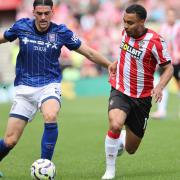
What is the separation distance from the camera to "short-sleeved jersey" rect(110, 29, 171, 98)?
29.9ft

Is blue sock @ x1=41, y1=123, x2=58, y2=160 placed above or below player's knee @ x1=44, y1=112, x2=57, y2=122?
below

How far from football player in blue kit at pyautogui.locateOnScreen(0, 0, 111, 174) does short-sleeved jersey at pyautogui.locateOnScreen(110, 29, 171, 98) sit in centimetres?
76

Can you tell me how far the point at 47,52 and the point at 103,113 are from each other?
10446mm

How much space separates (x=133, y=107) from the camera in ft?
30.2

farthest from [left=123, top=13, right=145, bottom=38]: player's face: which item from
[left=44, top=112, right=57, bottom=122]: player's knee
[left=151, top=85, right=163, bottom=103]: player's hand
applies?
[left=44, top=112, right=57, bottom=122]: player's knee

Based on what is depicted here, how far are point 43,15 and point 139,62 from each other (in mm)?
1498

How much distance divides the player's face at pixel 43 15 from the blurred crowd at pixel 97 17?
18299mm

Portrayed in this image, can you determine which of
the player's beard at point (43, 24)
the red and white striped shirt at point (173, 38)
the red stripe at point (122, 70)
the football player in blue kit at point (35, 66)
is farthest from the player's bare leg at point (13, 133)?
the red and white striped shirt at point (173, 38)

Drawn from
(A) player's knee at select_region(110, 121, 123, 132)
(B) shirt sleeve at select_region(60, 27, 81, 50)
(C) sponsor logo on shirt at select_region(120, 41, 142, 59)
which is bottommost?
(A) player's knee at select_region(110, 121, 123, 132)

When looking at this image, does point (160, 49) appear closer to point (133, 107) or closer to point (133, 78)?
point (133, 78)

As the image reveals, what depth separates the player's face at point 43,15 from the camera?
8.60 metres

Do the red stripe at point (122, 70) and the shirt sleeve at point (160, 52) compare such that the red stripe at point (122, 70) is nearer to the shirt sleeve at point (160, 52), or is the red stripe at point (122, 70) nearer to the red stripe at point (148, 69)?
the red stripe at point (148, 69)

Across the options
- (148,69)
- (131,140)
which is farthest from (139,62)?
(131,140)

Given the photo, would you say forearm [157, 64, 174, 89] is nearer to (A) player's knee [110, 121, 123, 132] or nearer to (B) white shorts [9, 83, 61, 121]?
(A) player's knee [110, 121, 123, 132]
